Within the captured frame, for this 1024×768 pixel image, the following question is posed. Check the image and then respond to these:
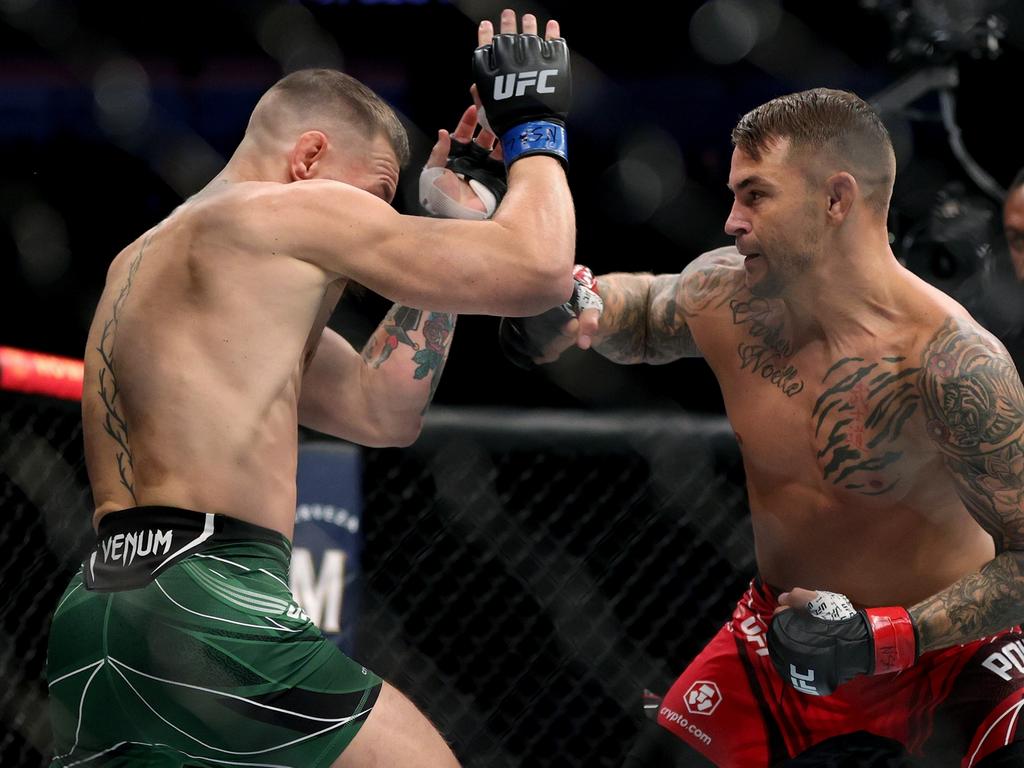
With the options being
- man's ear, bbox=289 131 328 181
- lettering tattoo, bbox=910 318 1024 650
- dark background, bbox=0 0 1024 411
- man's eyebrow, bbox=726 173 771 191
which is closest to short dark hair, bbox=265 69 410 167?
man's ear, bbox=289 131 328 181

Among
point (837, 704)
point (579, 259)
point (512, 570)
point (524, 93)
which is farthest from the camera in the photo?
point (579, 259)

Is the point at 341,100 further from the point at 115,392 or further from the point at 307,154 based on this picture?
the point at 115,392

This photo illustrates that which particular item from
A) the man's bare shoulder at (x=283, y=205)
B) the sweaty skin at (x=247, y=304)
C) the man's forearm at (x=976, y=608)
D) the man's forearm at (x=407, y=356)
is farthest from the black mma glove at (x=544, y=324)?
the man's forearm at (x=976, y=608)

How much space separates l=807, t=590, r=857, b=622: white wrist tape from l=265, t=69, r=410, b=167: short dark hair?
86 centimetres

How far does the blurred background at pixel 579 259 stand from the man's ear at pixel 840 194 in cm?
80

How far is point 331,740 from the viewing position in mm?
1463

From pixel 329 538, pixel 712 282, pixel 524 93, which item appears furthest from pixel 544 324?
pixel 329 538

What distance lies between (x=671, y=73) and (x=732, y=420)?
6.88 feet

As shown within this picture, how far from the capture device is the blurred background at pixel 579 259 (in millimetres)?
2855

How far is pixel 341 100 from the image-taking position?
1.77 m

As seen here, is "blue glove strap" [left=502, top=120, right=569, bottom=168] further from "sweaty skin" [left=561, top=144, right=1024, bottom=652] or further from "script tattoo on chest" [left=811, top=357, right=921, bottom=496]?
"script tattoo on chest" [left=811, top=357, right=921, bottom=496]

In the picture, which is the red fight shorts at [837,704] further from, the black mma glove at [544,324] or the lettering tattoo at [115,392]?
the lettering tattoo at [115,392]

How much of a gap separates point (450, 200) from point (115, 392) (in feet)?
1.90

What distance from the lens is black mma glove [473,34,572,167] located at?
1.71 metres
